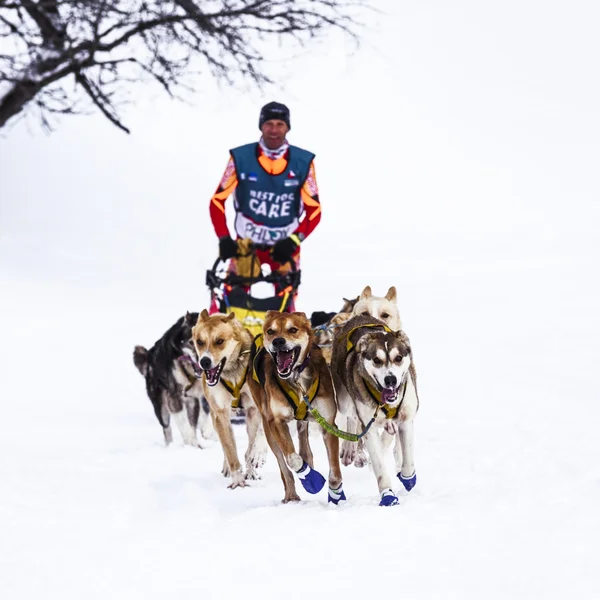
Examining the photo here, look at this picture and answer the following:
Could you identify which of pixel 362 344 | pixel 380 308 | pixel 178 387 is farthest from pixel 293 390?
pixel 178 387

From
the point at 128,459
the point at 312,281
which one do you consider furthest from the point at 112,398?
the point at 312,281

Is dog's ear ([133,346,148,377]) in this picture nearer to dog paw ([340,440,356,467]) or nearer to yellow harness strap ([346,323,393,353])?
dog paw ([340,440,356,467])

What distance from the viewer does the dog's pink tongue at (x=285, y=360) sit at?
4555 millimetres

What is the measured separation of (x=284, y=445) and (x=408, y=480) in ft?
2.04

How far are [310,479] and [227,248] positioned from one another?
222 centimetres

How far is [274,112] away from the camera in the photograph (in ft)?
21.6

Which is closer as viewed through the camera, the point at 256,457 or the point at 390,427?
the point at 390,427

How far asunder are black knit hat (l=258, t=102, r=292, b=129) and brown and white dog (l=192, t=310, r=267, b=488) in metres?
1.72

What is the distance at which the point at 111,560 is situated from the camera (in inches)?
143

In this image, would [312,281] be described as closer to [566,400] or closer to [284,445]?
[566,400]

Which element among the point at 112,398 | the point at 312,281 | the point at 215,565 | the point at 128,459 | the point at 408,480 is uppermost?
the point at 312,281

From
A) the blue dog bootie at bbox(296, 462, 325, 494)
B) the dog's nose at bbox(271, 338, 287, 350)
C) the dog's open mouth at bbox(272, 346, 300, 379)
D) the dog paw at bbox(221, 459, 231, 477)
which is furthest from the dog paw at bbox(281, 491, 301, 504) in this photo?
the dog paw at bbox(221, 459, 231, 477)

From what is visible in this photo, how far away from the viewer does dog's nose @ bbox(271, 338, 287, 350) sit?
4.59m

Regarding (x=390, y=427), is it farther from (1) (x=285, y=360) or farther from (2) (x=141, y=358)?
(2) (x=141, y=358)
